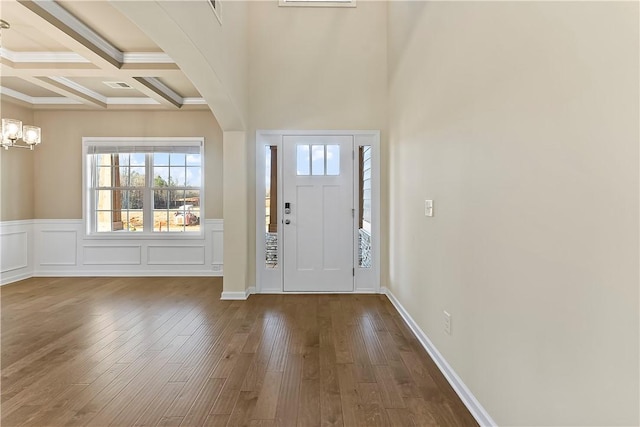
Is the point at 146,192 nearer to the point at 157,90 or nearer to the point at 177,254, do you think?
the point at 177,254

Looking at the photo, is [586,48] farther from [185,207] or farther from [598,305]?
[185,207]

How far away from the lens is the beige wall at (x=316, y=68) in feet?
14.3

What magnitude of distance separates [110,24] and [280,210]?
8.36 feet

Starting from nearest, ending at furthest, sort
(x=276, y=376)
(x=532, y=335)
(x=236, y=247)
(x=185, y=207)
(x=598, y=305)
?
(x=598, y=305) < (x=532, y=335) < (x=276, y=376) < (x=236, y=247) < (x=185, y=207)

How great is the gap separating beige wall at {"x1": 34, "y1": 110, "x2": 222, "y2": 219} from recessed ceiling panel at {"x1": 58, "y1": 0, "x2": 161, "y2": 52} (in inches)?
78.4

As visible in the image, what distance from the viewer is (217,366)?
2484 millimetres

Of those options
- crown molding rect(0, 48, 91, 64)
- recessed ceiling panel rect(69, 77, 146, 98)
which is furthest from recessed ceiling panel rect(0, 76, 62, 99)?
crown molding rect(0, 48, 91, 64)

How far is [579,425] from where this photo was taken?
1160mm

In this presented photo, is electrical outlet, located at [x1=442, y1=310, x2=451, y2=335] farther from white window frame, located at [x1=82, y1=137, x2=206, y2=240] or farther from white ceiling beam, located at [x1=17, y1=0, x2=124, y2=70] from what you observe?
white window frame, located at [x1=82, y1=137, x2=206, y2=240]

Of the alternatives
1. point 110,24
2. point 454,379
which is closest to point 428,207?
point 454,379

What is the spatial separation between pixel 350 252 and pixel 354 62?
8.04 feet

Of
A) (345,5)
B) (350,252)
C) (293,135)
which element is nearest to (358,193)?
(350,252)

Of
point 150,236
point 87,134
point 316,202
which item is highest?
point 87,134

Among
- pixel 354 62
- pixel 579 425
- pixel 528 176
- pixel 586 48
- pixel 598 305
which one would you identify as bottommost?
pixel 579 425
